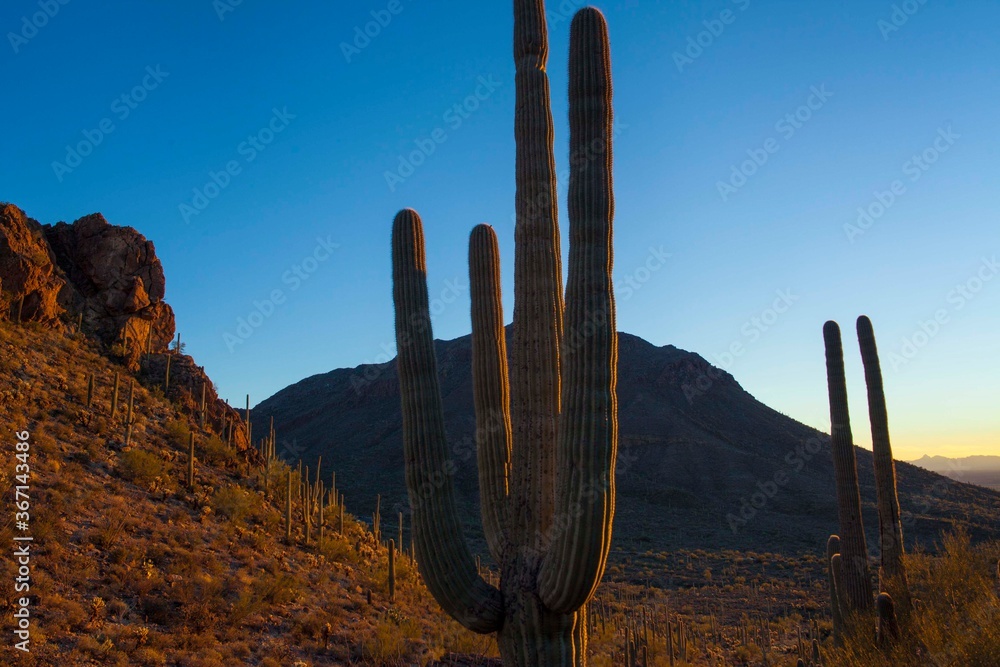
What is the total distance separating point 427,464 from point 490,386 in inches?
43.7

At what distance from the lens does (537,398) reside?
685 centimetres

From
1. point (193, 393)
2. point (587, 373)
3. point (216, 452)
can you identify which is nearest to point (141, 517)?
point (216, 452)

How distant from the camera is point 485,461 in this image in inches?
283

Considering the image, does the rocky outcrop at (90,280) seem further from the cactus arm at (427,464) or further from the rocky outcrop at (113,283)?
the cactus arm at (427,464)

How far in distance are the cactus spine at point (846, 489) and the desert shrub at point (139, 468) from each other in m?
15.8

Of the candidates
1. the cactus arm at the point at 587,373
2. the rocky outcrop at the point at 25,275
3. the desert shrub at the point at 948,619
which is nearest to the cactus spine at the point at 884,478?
the desert shrub at the point at 948,619

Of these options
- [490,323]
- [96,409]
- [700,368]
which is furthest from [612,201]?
[700,368]

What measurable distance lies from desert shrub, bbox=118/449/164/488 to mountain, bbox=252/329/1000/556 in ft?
64.3

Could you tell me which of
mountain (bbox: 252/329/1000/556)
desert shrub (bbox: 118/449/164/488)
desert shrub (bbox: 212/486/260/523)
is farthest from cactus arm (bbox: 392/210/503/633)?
mountain (bbox: 252/329/1000/556)

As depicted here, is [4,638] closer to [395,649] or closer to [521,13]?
[395,649]

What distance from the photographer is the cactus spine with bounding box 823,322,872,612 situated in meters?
13.5

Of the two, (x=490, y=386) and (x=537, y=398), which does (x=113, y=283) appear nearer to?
(x=490, y=386)

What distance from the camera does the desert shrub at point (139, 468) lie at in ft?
53.3

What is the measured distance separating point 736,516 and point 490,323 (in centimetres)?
4241
